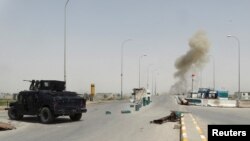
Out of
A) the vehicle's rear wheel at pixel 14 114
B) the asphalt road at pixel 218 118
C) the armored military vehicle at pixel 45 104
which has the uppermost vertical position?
the armored military vehicle at pixel 45 104

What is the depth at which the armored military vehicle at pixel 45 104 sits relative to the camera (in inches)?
951

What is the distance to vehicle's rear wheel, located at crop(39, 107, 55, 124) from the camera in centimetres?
2409

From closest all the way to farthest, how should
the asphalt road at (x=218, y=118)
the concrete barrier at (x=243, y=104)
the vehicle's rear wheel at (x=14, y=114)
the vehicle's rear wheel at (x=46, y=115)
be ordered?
1. the vehicle's rear wheel at (x=46, y=115)
2. the asphalt road at (x=218, y=118)
3. the vehicle's rear wheel at (x=14, y=114)
4. the concrete barrier at (x=243, y=104)

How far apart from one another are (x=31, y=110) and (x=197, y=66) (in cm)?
9633

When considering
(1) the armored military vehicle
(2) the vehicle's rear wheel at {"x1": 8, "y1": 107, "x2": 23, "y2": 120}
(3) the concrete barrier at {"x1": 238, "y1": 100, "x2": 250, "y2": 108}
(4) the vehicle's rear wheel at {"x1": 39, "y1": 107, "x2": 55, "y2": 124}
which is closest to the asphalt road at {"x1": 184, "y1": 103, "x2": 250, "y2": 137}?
(1) the armored military vehicle

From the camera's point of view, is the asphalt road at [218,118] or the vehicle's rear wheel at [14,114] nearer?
the asphalt road at [218,118]

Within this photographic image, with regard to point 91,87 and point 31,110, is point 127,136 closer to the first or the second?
point 31,110

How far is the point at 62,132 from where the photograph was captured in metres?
19.3

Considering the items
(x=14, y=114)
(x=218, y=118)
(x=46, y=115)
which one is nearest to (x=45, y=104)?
(x=46, y=115)

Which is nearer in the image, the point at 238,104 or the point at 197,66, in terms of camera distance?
the point at 238,104

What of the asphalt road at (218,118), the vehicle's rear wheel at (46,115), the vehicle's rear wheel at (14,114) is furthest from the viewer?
the vehicle's rear wheel at (14,114)

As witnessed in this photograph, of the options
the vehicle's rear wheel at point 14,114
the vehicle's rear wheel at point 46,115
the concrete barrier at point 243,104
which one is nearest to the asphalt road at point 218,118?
the vehicle's rear wheel at point 46,115

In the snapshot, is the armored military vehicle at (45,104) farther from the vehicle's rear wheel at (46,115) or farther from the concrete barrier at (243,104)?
the concrete barrier at (243,104)

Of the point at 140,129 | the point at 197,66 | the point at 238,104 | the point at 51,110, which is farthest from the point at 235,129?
the point at 197,66
